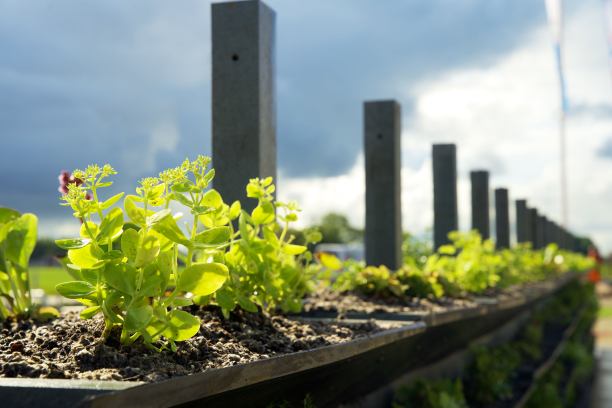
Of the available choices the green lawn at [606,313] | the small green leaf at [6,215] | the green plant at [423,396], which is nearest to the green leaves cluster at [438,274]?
the green plant at [423,396]

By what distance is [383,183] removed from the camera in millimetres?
5078

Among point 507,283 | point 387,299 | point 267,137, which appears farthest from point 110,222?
point 507,283

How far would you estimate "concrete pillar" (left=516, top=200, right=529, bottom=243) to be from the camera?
46.6 ft

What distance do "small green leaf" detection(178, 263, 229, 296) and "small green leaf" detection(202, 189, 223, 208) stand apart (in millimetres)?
390

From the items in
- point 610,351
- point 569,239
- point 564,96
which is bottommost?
point 610,351

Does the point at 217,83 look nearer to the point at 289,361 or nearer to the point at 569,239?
the point at 289,361

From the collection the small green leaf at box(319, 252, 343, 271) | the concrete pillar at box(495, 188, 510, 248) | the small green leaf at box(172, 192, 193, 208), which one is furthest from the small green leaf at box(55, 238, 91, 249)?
the concrete pillar at box(495, 188, 510, 248)

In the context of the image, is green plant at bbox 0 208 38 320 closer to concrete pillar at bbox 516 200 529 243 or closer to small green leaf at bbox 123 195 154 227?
small green leaf at bbox 123 195 154 227

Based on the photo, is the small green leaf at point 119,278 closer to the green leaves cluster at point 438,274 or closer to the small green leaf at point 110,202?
the small green leaf at point 110,202

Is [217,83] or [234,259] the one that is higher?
[217,83]

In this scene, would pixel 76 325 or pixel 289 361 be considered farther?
pixel 76 325

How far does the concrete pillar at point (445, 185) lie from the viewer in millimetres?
7347

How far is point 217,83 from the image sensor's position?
3.21 m

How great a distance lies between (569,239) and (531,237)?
42.2 feet
